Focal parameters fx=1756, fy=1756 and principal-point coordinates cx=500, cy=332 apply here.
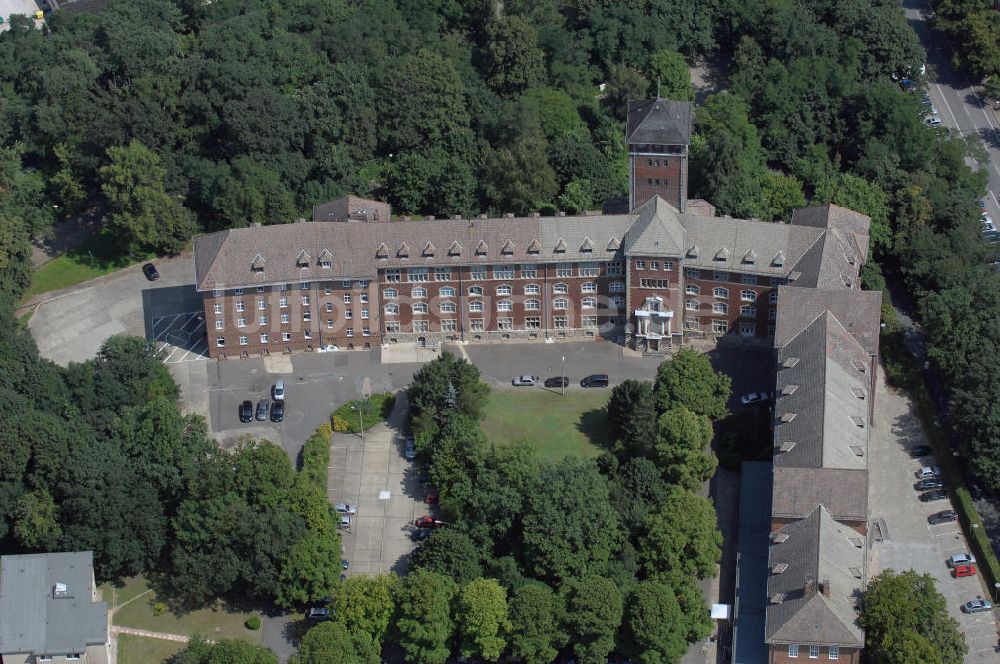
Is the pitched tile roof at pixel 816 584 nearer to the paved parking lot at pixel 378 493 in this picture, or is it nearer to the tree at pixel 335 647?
the tree at pixel 335 647

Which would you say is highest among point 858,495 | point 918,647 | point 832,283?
point 832,283

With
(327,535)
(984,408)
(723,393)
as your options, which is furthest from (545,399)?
(984,408)

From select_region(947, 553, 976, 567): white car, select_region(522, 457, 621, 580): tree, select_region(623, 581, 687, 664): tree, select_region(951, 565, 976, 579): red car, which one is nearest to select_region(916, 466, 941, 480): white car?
select_region(947, 553, 976, 567): white car

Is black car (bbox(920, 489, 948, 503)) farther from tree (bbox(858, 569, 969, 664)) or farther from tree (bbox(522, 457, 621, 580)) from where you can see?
tree (bbox(522, 457, 621, 580))

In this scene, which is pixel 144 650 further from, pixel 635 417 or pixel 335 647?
pixel 635 417

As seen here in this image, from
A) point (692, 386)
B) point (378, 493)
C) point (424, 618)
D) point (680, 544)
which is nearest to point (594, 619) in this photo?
point (680, 544)

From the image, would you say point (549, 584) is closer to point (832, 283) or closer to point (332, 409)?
point (332, 409)
